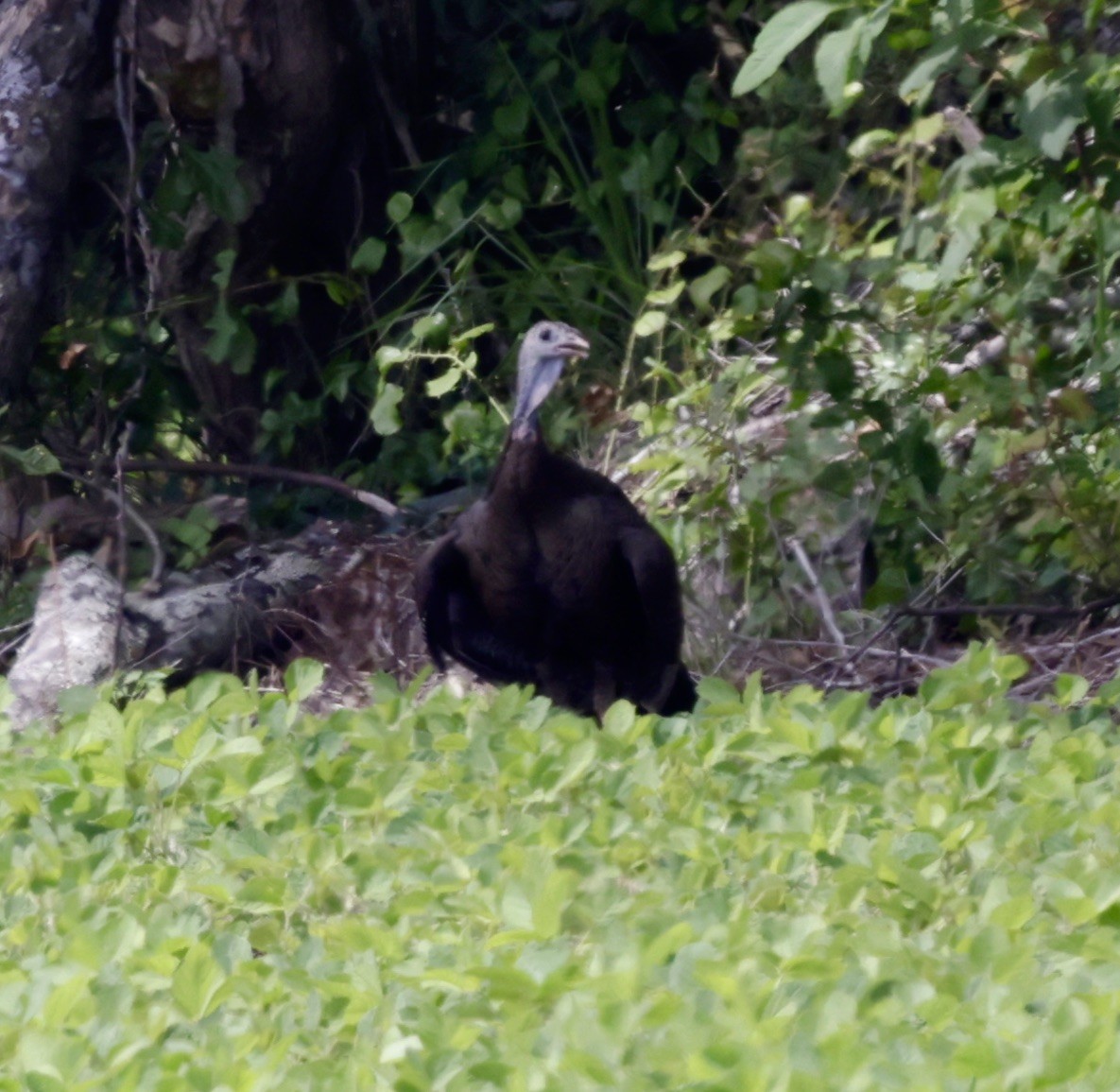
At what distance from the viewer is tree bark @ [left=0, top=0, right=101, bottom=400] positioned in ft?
18.9

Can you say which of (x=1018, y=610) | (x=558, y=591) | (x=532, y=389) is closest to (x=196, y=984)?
(x=558, y=591)

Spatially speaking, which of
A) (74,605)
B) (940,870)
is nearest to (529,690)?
(940,870)

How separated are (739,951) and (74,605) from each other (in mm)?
3546

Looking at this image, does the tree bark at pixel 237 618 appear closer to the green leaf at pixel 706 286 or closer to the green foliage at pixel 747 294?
the green foliage at pixel 747 294

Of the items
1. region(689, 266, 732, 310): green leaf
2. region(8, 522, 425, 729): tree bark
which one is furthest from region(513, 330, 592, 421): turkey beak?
region(8, 522, 425, 729): tree bark


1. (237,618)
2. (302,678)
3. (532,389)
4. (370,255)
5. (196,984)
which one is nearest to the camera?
(196,984)

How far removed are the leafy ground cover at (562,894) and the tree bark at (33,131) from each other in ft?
7.60

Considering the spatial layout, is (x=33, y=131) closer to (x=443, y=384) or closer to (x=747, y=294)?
(x=443, y=384)

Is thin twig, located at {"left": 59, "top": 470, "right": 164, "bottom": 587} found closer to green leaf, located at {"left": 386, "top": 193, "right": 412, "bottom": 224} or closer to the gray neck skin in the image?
green leaf, located at {"left": 386, "top": 193, "right": 412, "bottom": 224}

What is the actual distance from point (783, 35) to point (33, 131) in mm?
3086

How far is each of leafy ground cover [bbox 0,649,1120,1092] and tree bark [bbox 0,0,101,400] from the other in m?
2.32

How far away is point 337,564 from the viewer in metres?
6.30

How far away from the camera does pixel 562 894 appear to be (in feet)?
8.48

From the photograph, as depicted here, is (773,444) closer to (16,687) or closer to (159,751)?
(16,687)
